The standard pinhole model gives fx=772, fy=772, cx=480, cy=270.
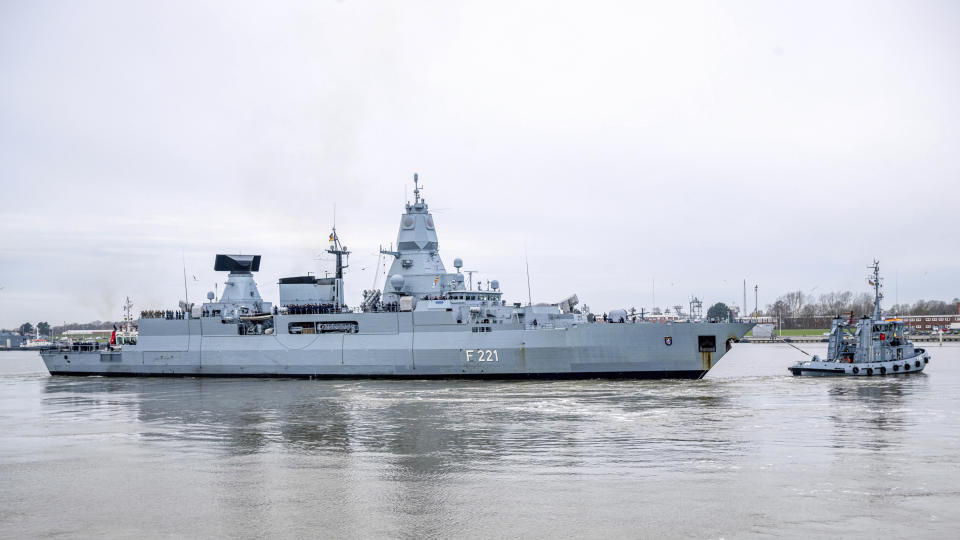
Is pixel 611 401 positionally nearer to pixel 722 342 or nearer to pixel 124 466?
pixel 722 342

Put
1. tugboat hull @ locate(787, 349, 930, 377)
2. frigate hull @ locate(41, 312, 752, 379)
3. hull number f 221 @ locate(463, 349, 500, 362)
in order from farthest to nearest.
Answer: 1. tugboat hull @ locate(787, 349, 930, 377)
2. hull number f 221 @ locate(463, 349, 500, 362)
3. frigate hull @ locate(41, 312, 752, 379)

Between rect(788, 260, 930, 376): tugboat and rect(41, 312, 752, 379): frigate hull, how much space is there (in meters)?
6.25

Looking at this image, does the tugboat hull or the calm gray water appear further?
the tugboat hull

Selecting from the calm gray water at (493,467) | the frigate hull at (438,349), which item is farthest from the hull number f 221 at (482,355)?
the calm gray water at (493,467)

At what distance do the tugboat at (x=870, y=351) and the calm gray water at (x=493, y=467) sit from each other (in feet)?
29.5

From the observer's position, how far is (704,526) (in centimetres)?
993

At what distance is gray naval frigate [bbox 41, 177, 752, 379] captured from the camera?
31.7 m

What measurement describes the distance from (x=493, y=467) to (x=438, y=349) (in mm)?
19638

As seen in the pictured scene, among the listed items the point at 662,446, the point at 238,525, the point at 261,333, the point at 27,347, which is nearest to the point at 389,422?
the point at 662,446

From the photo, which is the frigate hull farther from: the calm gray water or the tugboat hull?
the tugboat hull

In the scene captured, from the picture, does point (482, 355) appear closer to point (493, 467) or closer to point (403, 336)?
point (403, 336)

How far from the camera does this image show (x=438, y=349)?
3341 centimetres

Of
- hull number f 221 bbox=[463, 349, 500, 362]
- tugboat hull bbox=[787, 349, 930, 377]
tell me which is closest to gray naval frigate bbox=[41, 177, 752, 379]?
hull number f 221 bbox=[463, 349, 500, 362]

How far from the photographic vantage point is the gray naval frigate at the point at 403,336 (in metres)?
31.7
